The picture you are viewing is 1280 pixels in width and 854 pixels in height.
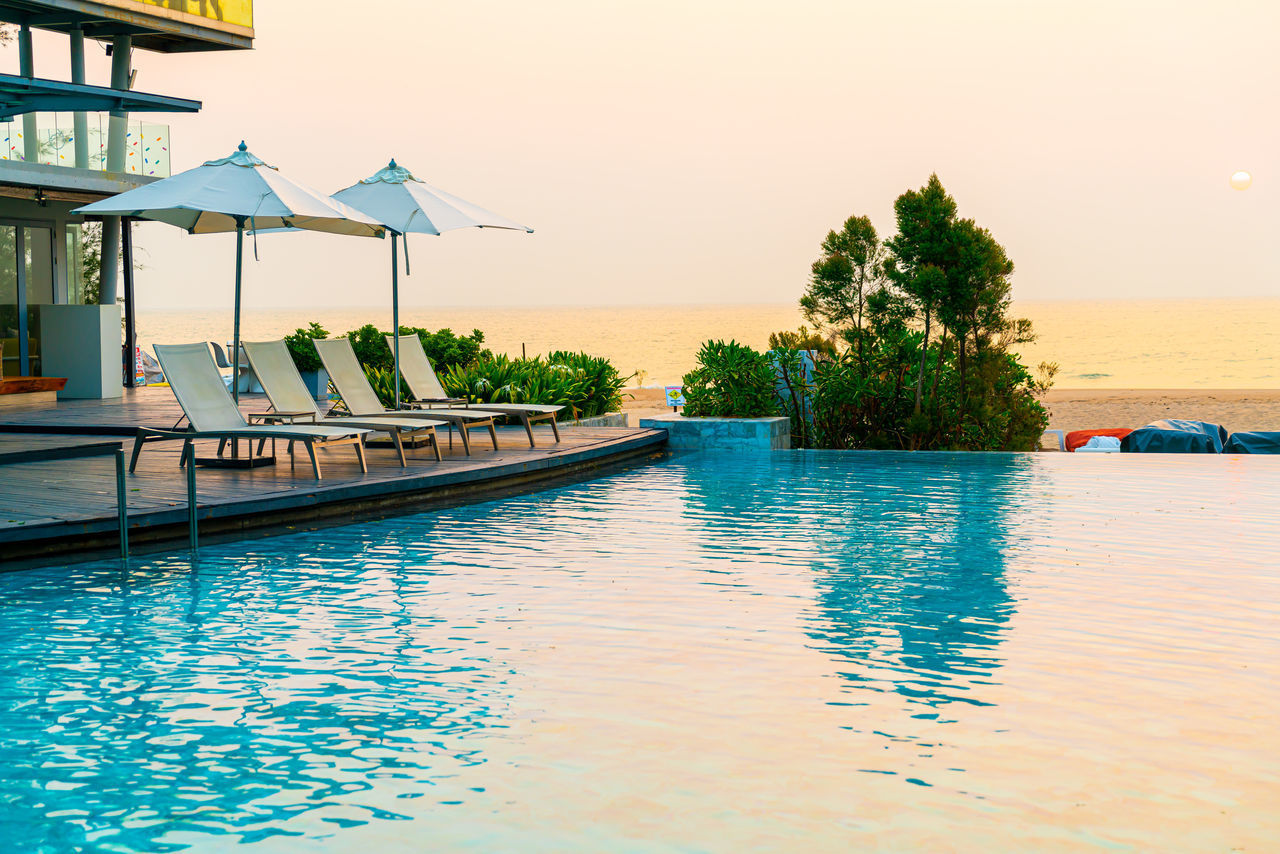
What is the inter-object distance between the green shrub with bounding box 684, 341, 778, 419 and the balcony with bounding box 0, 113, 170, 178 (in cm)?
975

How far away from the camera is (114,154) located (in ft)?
61.8

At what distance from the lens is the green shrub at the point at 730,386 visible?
595 inches

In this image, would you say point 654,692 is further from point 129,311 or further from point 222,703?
point 129,311

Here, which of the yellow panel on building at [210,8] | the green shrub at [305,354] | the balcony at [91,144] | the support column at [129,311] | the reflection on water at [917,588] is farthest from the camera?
the support column at [129,311]

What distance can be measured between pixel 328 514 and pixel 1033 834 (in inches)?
264

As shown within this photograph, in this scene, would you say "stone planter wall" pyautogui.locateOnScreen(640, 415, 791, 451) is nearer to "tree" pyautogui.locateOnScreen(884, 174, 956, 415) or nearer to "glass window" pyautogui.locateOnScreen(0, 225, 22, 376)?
"tree" pyautogui.locateOnScreen(884, 174, 956, 415)

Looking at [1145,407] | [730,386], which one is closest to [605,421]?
[730,386]

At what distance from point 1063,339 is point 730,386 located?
7759 cm

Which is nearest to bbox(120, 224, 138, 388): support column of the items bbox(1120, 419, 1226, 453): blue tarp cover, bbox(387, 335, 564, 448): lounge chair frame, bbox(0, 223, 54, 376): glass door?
bbox(0, 223, 54, 376): glass door

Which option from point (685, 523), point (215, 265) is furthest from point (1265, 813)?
point (215, 265)

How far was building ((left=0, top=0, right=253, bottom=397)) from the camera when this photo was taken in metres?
17.5

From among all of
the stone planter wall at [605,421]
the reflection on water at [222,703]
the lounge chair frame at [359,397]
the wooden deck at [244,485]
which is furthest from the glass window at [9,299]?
the reflection on water at [222,703]

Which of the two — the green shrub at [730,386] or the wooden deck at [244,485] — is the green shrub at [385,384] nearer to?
the wooden deck at [244,485]

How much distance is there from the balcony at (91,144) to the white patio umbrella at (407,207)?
7.47 metres
